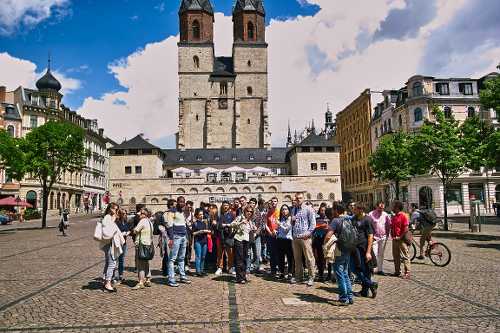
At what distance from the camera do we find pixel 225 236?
1012 cm

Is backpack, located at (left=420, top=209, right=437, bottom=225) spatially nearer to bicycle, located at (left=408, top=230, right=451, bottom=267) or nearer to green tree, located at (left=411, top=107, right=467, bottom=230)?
bicycle, located at (left=408, top=230, right=451, bottom=267)

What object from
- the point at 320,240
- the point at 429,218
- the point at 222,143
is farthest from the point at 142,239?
the point at 222,143

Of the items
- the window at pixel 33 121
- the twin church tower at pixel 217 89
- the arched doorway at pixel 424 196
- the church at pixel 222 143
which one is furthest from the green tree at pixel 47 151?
the twin church tower at pixel 217 89

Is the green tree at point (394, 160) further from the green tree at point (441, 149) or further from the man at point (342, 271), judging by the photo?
the man at point (342, 271)

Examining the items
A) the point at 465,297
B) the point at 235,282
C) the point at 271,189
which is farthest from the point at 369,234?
the point at 271,189

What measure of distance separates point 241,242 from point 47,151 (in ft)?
87.8

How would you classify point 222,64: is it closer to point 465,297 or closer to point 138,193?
point 138,193

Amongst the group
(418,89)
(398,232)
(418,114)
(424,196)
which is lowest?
(398,232)

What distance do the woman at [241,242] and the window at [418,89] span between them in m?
41.2

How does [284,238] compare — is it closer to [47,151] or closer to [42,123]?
[47,151]

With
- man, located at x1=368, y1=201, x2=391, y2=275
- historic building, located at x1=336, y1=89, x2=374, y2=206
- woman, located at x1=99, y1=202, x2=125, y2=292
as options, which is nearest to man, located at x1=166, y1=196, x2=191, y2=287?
woman, located at x1=99, y1=202, x2=125, y2=292

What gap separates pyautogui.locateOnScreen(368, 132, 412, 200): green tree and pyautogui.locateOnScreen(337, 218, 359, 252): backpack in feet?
91.3

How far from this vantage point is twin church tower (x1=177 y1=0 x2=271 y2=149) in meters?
73.1

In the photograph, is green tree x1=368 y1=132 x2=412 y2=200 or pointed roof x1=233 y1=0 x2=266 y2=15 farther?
pointed roof x1=233 y1=0 x2=266 y2=15
